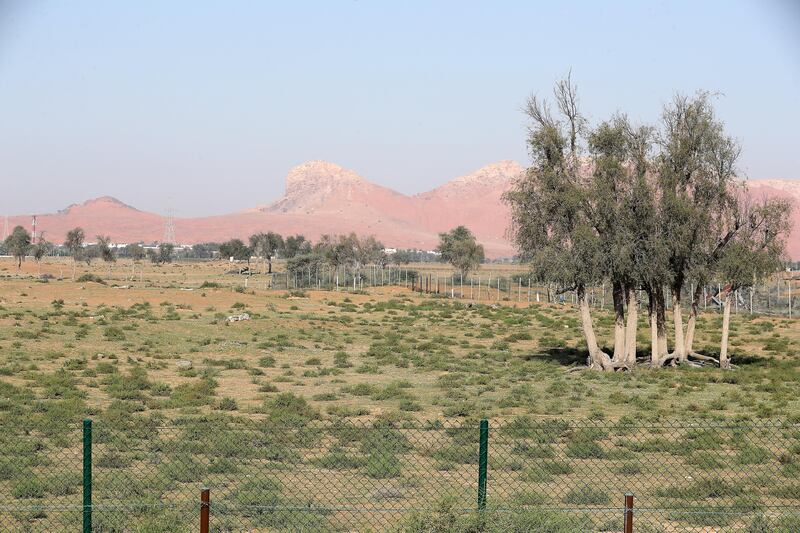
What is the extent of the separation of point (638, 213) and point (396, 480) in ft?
61.7

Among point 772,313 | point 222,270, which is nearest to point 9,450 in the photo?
point 772,313

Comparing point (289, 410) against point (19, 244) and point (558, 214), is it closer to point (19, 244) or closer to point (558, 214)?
point (558, 214)

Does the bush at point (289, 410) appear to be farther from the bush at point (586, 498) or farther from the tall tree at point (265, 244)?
the tall tree at point (265, 244)

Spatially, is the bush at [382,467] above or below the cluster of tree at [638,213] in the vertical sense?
below

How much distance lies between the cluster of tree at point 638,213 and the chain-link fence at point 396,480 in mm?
11770

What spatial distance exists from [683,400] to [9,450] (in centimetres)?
1670

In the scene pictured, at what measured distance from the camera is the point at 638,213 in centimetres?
3117

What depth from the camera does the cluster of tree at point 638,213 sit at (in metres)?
30.8

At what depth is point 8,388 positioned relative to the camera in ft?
81.6

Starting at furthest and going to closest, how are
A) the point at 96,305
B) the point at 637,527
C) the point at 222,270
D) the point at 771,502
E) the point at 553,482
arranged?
the point at 222,270 → the point at 96,305 → the point at 553,482 → the point at 771,502 → the point at 637,527

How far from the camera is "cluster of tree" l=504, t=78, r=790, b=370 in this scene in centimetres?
3075

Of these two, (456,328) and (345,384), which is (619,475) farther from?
(456,328)

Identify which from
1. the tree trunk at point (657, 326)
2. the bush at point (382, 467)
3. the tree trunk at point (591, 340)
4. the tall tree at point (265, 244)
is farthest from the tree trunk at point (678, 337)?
the tall tree at point (265, 244)

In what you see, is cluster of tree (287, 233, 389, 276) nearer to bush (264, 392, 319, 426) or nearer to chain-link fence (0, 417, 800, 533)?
bush (264, 392, 319, 426)
